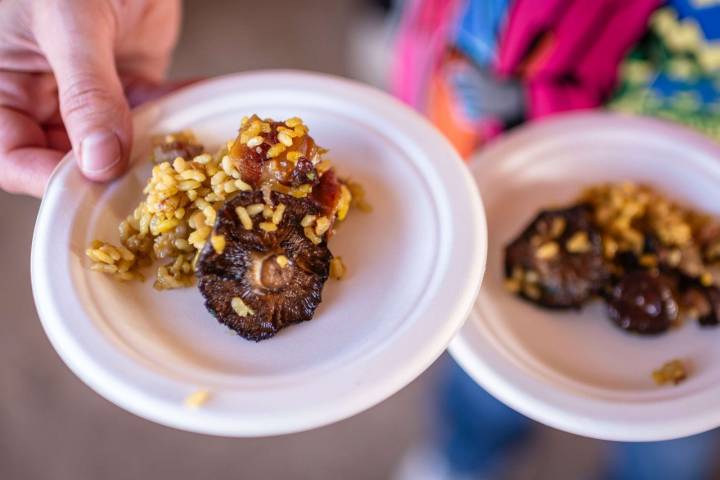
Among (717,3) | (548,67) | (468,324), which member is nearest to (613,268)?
(468,324)

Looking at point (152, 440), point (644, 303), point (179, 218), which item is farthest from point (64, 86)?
point (152, 440)

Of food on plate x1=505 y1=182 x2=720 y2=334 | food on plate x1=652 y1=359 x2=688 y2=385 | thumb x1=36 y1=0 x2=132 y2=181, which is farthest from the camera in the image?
food on plate x1=505 y1=182 x2=720 y2=334

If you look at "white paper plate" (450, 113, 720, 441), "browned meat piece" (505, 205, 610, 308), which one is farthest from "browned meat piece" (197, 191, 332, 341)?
"browned meat piece" (505, 205, 610, 308)

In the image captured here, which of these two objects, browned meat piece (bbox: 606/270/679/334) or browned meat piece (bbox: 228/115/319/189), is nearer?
browned meat piece (bbox: 228/115/319/189)

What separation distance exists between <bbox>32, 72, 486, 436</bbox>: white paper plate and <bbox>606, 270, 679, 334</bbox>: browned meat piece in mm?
498

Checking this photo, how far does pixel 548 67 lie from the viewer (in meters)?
1.78

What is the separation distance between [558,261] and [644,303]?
20cm

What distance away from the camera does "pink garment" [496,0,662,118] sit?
1.67 metres

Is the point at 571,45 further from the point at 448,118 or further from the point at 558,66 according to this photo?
the point at 448,118

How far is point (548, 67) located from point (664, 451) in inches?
51.4

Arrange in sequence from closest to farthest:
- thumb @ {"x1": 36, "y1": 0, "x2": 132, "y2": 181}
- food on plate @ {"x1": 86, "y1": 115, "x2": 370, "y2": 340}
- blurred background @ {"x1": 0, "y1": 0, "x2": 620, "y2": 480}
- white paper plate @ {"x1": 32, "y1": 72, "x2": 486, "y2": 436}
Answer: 1. white paper plate @ {"x1": 32, "y1": 72, "x2": 486, "y2": 436}
2. food on plate @ {"x1": 86, "y1": 115, "x2": 370, "y2": 340}
3. thumb @ {"x1": 36, "y1": 0, "x2": 132, "y2": 181}
4. blurred background @ {"x1": 0, "y1": 0, "x2": 620, "y2": 480}

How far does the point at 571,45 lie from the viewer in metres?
1.71

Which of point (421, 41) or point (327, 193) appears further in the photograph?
point (421, 41)

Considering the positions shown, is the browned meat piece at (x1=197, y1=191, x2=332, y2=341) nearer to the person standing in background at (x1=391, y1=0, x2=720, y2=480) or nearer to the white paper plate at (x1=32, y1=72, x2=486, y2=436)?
the white paper plate at (x1=32, y1=72, x2=486, y2=436)
